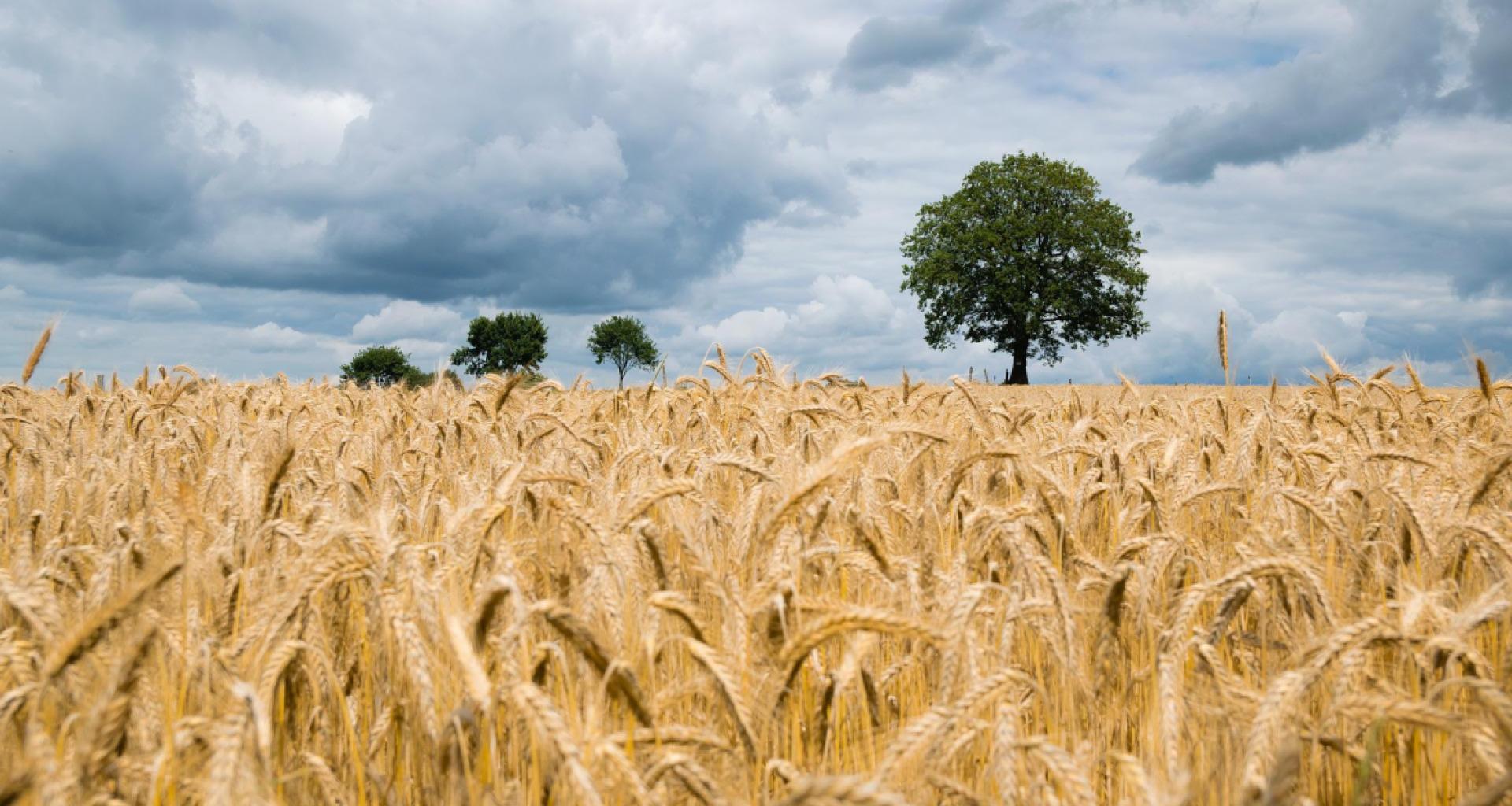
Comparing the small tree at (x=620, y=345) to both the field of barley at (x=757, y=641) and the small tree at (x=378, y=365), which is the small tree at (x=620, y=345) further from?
the field of barley at (x=757, y=641)

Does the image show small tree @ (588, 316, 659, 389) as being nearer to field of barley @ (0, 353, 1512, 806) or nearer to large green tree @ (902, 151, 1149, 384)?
large green tree @ (902, 151, 1149, 384)

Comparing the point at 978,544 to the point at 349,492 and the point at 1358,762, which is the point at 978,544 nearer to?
the point at 1358,762

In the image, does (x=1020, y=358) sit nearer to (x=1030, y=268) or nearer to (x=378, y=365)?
(x=1030, y=268)

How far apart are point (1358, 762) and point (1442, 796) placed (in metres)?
0.31

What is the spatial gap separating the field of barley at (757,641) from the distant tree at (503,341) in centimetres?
7926

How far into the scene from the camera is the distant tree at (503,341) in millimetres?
81125

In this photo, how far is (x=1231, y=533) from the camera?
408 cm

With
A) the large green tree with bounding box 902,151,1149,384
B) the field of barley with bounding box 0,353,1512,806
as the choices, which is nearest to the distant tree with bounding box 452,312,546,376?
the large green tree with bounding box 902,151,1149,384

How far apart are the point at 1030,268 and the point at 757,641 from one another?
160 ft

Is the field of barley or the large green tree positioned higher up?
the large green tree

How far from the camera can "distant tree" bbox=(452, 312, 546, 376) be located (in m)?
81.1

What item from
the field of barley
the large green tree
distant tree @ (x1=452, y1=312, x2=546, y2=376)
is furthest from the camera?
distant tree @ (x1=452, y1=312, x2=546, y2=376)

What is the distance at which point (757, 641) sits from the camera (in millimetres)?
1932

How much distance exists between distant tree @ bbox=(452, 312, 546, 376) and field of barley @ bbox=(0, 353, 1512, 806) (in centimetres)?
7926
